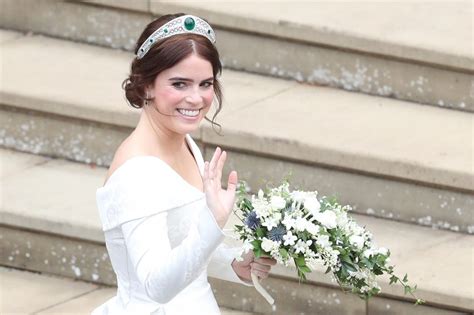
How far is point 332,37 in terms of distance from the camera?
279 inches

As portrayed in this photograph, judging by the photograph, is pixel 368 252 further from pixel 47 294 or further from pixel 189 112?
pixel 47 294

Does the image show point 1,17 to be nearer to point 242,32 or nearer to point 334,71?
point 242,32

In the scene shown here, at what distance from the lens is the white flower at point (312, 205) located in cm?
441

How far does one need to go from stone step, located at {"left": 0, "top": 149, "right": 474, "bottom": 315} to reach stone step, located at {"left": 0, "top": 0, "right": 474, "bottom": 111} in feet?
2.57

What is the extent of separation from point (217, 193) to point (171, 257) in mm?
219

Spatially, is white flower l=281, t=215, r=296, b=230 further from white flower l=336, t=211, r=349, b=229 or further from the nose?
the nose

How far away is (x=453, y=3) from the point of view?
753 centimetres

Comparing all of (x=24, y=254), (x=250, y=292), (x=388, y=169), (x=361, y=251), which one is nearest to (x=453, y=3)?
(x=388, y=169)

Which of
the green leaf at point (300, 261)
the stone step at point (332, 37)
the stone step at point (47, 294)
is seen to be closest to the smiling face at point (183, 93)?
the green leaf at point (300, 261)

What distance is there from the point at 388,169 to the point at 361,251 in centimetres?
201

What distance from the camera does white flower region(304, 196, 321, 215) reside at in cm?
441

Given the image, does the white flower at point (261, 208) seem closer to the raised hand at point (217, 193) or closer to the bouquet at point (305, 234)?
the bouquet at point (305, 234)

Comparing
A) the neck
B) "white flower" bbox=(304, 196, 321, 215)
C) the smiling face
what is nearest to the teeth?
the smiling face

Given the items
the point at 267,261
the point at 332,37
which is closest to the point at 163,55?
the point at 267,261
